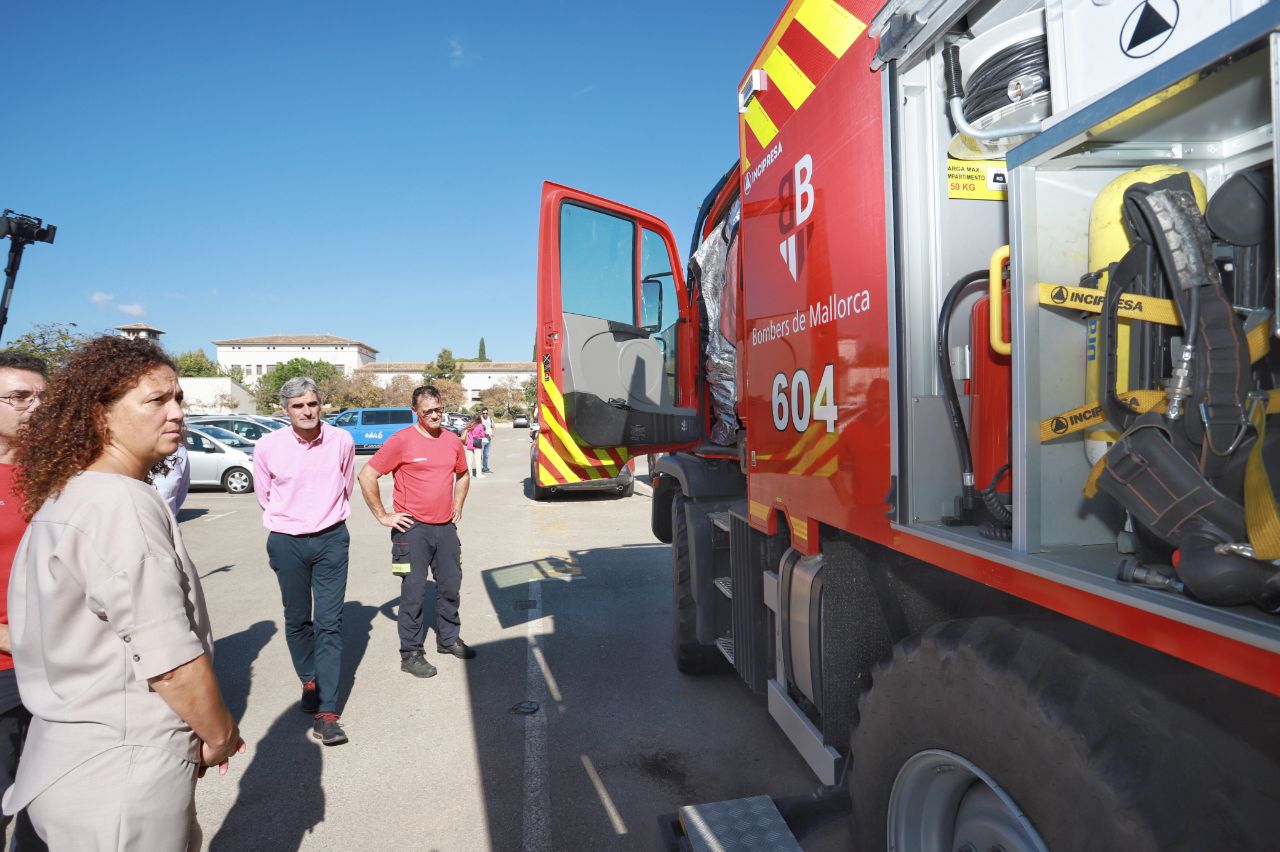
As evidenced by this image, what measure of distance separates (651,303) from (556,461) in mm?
1262

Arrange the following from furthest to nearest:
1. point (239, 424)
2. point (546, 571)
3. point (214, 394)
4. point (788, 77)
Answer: point (214, 394) < point (239, 424) < point (546, 571) < point (788, 77)

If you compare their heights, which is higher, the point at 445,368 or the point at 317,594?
the point at 445,368

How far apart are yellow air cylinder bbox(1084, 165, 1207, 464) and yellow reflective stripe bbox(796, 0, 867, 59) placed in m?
0.96

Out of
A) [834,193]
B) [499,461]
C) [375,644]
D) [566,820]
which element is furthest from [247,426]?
[834,193]

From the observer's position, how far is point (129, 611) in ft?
5.12

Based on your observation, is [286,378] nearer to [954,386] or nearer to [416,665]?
[416,665]

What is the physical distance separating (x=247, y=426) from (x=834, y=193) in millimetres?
18240

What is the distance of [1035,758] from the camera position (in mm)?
1421

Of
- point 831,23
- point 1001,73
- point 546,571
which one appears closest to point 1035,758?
point 1001,73

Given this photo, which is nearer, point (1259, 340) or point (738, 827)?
point (1259, 340)

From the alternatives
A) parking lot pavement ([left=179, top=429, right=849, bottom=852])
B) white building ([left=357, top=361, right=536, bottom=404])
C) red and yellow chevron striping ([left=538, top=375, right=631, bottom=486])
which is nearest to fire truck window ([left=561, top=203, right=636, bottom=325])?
red and yellow chevron striping ([left=538, top=375, right=631, bottom=486])

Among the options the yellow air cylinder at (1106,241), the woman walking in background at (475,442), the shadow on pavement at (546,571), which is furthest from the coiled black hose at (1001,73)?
the woman walking in background at (475,442)

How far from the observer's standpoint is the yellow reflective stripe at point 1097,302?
4.52 feet

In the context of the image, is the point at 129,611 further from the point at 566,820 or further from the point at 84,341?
the point at 566,820
